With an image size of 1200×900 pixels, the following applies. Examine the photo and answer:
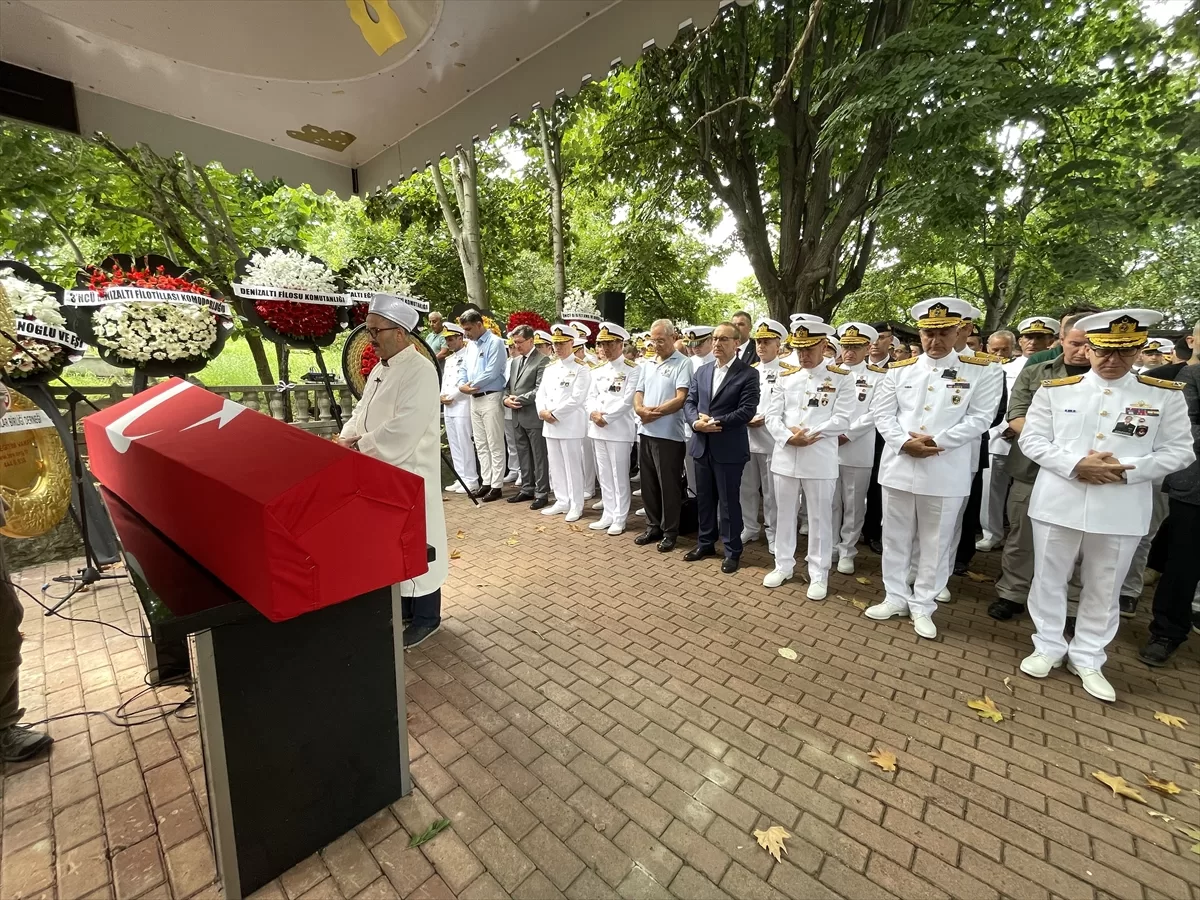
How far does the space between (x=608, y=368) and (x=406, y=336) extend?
316 centimetres

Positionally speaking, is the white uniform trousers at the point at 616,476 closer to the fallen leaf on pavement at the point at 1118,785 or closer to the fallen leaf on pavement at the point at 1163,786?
the fallen leaf on pavement at the point at 1118,785

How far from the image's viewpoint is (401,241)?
15906 millimetres

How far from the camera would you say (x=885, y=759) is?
8.50ft

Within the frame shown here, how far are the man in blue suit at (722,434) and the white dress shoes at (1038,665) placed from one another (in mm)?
2273

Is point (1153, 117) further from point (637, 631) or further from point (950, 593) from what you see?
point (637, 631)

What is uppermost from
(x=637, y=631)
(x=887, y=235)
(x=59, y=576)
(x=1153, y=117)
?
(x=1153, y=117)

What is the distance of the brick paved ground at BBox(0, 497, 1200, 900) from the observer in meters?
2.01

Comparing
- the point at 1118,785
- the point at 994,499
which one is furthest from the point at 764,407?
the point at 1118,785

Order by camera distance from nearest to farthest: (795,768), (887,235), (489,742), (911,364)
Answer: (795,768) < (489,742) < (911,364) < (887,235)

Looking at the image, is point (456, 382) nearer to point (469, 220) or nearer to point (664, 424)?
point (664, 424)

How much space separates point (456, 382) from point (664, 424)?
3876 mm

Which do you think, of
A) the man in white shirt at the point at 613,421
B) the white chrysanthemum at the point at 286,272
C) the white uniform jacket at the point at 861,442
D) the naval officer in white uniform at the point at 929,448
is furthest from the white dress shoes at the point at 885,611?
the white chrysanthemum at the point at 286,272

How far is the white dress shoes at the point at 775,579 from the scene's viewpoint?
4715 mm

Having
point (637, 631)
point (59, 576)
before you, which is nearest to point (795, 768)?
point (637, 631)
